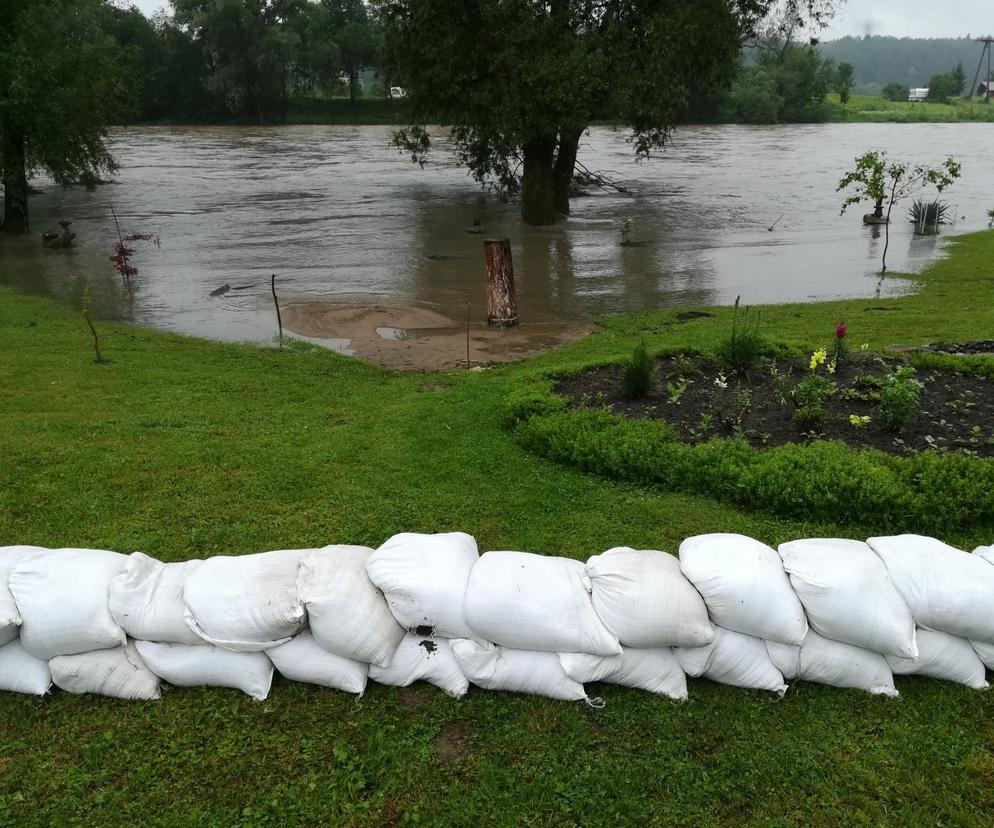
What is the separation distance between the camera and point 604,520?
503 centimetres

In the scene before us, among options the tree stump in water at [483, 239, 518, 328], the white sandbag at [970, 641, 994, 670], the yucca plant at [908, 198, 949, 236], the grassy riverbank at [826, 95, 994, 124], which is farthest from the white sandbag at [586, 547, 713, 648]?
Answer: the grassy riverbank at [826, 95, 994, 124]

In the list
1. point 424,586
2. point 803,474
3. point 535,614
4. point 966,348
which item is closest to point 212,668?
point 424,586

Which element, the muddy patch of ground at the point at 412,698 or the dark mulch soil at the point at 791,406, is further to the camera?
the dark mulch soil at the point at 791,406

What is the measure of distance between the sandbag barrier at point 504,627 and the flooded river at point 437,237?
29.5ft

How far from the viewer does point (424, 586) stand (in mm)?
3615

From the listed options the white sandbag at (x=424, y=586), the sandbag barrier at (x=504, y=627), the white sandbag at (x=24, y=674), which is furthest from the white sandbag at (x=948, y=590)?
the white sandbag at (x=24, y=674)

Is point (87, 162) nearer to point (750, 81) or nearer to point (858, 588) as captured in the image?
point (858, 588)

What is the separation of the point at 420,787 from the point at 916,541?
8.36 feet

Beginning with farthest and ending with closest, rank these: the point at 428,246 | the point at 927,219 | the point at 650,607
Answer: the point at 927,219
the point at 428,246
the point at 650,607

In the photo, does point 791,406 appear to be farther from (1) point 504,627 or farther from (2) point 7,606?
(2) point 7,606

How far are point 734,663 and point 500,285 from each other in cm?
898

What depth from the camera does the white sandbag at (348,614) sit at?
3.55m

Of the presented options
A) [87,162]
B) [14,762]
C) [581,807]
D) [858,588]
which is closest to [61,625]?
[14,762]

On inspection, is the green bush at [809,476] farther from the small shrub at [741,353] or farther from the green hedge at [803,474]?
the small shrub at [741,353]
